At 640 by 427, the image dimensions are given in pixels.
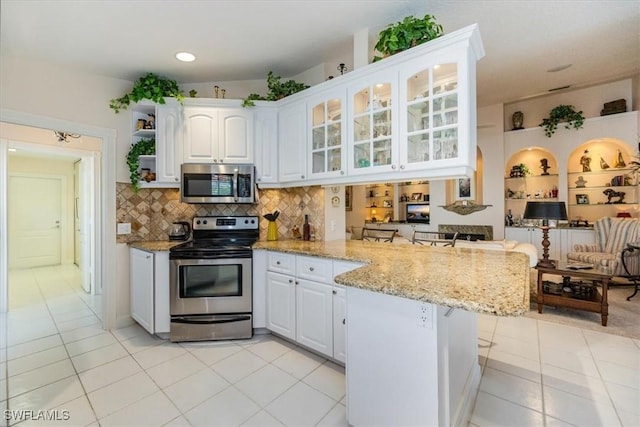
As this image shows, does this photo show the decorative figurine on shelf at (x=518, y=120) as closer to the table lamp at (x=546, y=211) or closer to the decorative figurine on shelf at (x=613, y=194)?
the decorative figurine on shelf at (x=613, y=194)

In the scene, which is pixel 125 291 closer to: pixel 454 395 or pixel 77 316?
pixel 77 316

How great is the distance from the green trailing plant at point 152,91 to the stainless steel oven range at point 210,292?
5.15ft

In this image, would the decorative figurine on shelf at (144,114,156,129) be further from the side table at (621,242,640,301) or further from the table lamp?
the side table at (621,242,640,301)

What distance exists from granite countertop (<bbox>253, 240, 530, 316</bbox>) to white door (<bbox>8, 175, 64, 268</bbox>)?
6.87 metres

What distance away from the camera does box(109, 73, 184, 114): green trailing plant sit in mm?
2959

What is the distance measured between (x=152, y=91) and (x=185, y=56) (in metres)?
0.52

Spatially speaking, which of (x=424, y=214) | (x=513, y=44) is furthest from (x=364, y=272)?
(x=424, y=214)

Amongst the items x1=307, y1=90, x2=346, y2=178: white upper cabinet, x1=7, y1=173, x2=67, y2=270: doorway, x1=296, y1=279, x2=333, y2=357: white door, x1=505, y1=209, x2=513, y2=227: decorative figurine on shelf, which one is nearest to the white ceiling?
x1=307, y1=90, x2=346, y2=178: white upper cabinet

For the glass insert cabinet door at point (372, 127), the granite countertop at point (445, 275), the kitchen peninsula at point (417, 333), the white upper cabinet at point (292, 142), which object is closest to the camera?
the granite countertop at point (445, 275)

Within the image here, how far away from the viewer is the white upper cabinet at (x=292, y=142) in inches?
113

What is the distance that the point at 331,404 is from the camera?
1.84 metres

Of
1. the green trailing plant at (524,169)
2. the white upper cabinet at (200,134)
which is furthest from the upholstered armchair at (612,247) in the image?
the white upper cabinet at (200,134)

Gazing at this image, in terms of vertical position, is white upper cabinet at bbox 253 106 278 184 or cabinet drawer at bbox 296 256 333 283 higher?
white upper cabinet at bbox 253 106 278 184

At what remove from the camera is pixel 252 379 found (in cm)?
212
